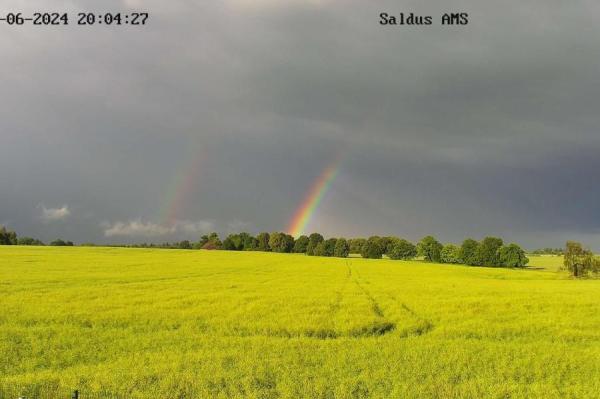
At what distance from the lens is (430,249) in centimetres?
14350

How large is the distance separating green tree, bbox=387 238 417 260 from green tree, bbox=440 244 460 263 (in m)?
9.98

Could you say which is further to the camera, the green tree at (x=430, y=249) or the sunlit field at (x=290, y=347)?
the green tree at (x=430, y=249)

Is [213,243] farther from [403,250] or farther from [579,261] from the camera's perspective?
[579,261]

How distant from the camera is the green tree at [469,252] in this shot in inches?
4993

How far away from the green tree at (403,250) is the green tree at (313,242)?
1104 inches

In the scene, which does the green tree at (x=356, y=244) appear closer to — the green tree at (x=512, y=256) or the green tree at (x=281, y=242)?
the green tree at (x=281, y=242)

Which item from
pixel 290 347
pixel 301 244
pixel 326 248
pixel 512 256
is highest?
pixel 301 244

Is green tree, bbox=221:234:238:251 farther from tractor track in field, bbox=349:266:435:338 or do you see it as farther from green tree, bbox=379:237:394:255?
tractor track in field, bbox=349:266:435:338

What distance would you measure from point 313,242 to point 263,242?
18.8m

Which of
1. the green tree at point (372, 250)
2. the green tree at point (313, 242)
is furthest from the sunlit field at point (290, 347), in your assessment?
the green tree at point (313, 242)

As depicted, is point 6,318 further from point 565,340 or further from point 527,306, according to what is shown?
point 527,306

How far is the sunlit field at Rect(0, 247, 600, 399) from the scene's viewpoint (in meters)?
11.9

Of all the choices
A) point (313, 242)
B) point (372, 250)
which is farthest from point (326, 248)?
point (372, 250)

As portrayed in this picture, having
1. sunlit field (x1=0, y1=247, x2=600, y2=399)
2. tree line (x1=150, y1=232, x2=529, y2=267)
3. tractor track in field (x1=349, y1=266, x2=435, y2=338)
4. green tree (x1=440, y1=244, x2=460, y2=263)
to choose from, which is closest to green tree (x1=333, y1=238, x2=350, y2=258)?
tree line (x1=150, y1=232, x2=529, y2=267)
